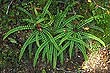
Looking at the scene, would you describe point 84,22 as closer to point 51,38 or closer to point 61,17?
point 61,17

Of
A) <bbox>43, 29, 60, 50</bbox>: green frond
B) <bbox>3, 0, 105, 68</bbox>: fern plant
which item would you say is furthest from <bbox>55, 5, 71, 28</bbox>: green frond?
<bbox>43, 29, 60, 50</bbox>: green frond

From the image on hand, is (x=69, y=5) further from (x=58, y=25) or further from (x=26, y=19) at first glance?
(x=26, y=19)

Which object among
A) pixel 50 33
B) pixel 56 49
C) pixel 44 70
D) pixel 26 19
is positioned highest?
pixel 26 19

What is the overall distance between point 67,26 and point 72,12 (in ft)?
1.32

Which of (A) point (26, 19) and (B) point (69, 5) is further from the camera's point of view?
(B) point (69, 5)

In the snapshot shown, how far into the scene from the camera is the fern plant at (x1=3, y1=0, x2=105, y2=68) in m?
4.15

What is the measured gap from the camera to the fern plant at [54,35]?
13.6ft

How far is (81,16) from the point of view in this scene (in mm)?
4277

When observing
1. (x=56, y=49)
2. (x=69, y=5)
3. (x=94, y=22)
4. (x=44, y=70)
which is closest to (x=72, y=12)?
(x=69, y=5)

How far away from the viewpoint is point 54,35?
431 cm

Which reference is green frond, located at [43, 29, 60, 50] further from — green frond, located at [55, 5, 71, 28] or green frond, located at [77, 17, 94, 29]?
green frond, located at [77, 17, 94, 29]

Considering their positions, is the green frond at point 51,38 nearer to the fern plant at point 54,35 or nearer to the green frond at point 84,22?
the fern plant at point 54,35

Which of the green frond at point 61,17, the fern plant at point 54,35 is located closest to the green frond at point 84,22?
the fern plant at point 54,35

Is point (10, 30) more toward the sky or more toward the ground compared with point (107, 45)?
more toward the sky
